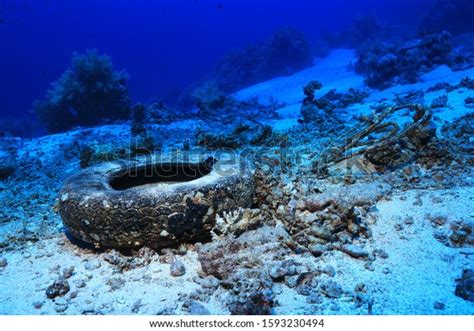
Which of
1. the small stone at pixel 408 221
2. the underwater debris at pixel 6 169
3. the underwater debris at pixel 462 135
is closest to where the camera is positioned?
the small stone at pixel 408 221

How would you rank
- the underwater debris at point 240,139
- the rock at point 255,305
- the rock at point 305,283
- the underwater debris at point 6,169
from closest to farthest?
1. the rock at point 255,305
2. the rock at point 305,283
3. the underwater debris at point 6,169
4. the underwater debris at point 240,139

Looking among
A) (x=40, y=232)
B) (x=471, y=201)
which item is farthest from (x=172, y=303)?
(x=471, y=201)

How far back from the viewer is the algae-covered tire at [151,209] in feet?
9.30

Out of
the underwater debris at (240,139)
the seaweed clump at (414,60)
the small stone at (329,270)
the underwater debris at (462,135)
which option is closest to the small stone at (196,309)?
the small stone at (329,270)

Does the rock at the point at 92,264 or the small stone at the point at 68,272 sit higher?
the rock at the point at 92,264

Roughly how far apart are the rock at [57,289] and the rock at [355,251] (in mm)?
2445

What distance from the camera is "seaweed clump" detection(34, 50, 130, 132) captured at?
1183 centimetres

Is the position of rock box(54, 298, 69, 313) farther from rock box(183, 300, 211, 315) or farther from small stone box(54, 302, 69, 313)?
rock box(183, 300, 211, 315)

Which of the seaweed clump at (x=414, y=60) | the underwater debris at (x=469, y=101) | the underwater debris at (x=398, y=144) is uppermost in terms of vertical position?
the seaweed clump at (x=414, y=60)

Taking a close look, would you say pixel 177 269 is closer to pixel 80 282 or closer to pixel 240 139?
pixel 80 282

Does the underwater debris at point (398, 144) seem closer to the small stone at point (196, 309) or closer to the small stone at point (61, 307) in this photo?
the small stone at point (196, 309)

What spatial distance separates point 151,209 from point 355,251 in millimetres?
1853

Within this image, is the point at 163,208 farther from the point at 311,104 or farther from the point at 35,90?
the point at 35,90

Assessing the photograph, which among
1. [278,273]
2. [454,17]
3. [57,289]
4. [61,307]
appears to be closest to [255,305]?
[278,273]
